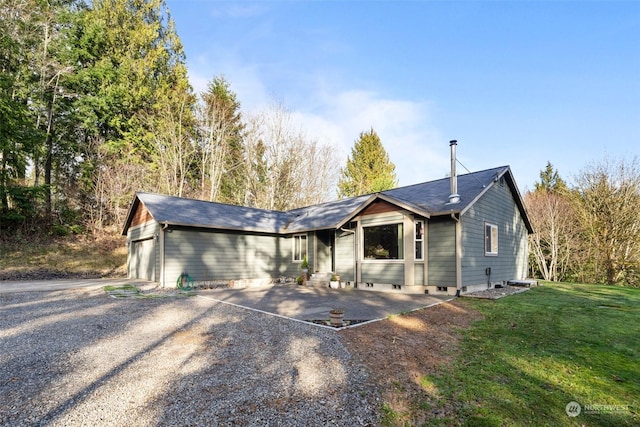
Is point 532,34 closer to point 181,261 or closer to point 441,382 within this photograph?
point 441,382

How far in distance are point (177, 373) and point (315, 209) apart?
14236 millimetres

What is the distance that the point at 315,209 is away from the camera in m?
18.2

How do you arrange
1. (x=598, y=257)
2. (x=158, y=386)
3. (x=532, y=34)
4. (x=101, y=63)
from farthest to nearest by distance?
(x=101, y=63)
(x=598, y=257)
(x=532, y=34)
(x=158, y=386)

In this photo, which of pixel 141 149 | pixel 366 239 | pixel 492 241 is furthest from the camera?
pixel 141 149

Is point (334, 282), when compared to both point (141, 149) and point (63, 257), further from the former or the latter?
point (141, 149)

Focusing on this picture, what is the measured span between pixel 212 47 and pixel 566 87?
19.0 meters

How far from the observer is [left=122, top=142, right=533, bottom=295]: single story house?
11.0 metres

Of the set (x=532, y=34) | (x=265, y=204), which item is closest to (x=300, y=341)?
(x=532, y=34)

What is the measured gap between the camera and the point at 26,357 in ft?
15.7

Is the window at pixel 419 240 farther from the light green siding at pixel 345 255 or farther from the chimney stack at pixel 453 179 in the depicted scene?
the light green siding at pixel 345 255

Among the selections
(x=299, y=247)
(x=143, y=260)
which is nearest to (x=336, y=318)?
(x=299, y=247)

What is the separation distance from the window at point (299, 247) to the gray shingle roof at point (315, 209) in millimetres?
583

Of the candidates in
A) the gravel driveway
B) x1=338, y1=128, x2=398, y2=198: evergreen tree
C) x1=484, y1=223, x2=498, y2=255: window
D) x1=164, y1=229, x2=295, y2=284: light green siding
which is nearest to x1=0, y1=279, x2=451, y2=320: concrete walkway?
the gravel driveway

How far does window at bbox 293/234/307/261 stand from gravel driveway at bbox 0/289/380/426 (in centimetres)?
864
